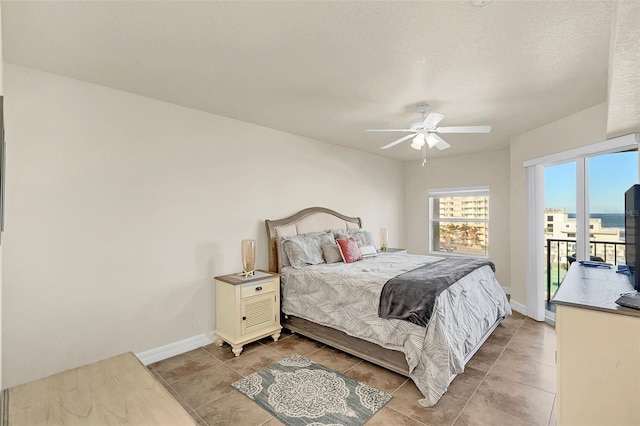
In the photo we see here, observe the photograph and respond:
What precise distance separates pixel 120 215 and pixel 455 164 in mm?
5378

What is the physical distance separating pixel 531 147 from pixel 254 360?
4248 mm

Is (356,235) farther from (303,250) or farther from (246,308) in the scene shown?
(246,308)

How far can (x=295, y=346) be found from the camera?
10.6 ft

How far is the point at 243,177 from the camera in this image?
3650 mm

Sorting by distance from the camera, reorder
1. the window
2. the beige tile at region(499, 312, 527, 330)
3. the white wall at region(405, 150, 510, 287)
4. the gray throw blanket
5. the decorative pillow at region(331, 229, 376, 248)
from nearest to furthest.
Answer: the gray throw blanket → the beige tile at region(499, 312, 527, 330) → the decorative pillow at region(331, 229, 376, 248) → the white wall at region(405, 150, 510, 287) → the window

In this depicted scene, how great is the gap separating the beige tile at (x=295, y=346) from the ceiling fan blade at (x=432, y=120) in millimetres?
2469

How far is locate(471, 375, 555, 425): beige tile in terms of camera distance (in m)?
2.10

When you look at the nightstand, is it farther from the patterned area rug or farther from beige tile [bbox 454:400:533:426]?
beige tile [bbox 454:400:533:426]

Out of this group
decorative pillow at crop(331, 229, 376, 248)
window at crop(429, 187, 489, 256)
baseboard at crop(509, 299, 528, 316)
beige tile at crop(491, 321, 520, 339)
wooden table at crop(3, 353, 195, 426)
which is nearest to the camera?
wooden table at crop(3, 353, 195, 426)

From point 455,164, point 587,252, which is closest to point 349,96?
point 587,252

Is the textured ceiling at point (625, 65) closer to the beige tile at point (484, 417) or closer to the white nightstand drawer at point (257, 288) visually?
the beige tile at point (484, 417)

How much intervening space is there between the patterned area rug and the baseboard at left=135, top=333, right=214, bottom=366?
883 millimetres

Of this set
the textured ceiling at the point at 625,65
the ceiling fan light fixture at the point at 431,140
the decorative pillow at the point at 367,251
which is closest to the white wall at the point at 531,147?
the textured ceiling at the point at 625,65

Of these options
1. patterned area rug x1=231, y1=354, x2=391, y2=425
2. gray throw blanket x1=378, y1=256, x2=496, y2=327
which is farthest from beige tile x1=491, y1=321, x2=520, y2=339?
patterned area rug x1=231, y1=354, x2=391, y2=425
